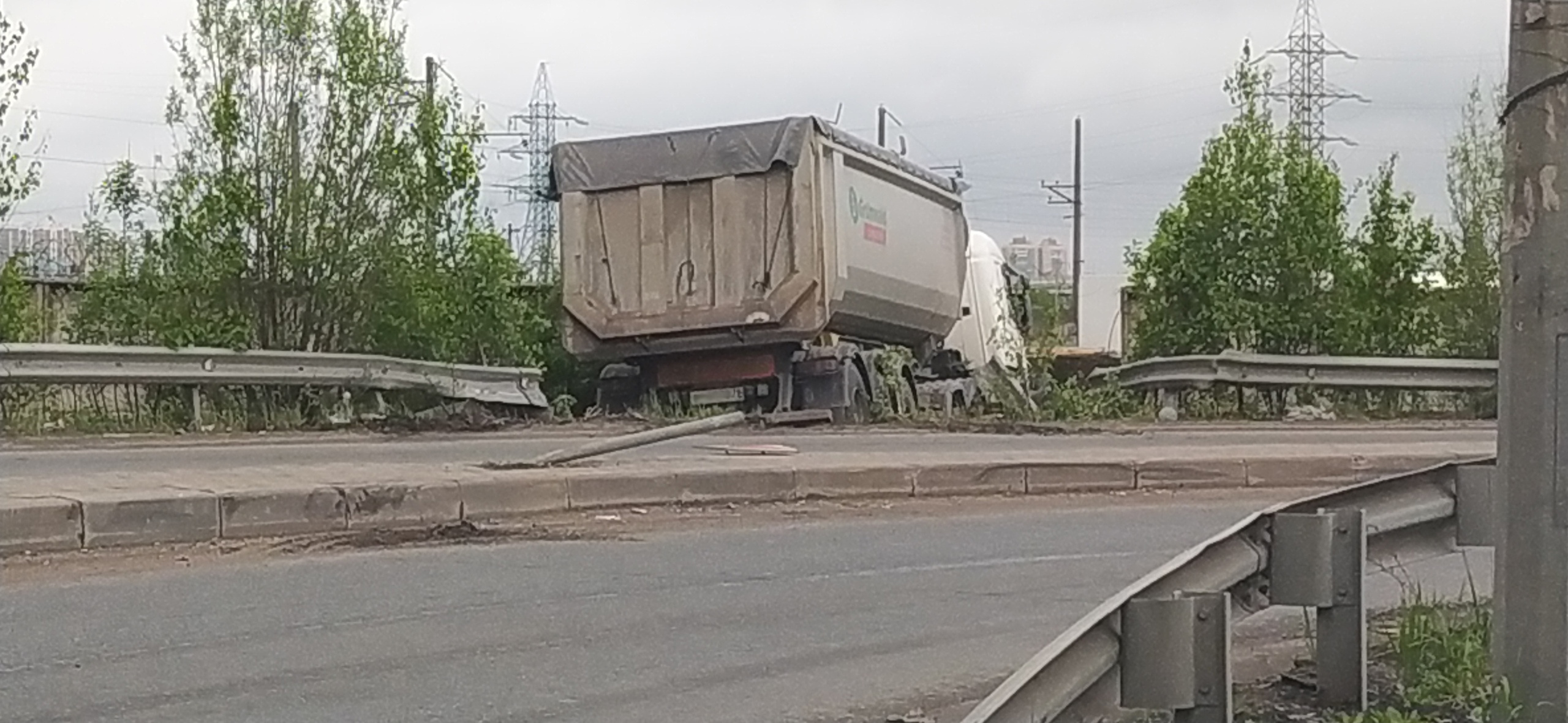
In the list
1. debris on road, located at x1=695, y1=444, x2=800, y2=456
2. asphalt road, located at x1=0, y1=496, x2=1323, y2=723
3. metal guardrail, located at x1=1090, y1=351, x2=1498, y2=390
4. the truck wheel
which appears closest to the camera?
asphalt road, located at x1=0, y1=496, x2=1323, y2=723

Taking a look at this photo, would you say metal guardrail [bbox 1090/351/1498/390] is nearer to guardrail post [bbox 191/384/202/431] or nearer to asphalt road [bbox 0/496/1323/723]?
guardrail post [bbox 191/384/202/431]

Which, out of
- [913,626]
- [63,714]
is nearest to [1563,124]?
[913,626]

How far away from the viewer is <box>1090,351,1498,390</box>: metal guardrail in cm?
2014

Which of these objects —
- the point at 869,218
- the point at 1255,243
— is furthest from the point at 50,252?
the point at 1255,243

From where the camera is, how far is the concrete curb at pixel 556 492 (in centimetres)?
897

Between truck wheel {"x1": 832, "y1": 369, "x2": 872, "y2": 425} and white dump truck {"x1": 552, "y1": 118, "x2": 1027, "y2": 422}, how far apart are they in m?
0.02

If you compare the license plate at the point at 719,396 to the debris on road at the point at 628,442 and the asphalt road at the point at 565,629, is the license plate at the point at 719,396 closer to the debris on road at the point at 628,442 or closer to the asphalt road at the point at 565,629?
the debris on road at the point at 628,442

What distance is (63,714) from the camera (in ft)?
18.4

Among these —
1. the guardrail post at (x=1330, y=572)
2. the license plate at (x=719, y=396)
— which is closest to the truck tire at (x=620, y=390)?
the license plate at (x=719, y=396)

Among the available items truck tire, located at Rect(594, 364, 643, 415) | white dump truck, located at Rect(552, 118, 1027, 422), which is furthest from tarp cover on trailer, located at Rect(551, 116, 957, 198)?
truck tire, located at Rect(594, 364, 643, 415)

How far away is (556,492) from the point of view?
1069 cm

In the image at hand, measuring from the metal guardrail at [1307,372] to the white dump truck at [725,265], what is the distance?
3.36m

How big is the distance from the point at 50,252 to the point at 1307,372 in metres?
13.5

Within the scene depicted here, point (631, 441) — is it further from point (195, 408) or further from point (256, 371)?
point (195, 408)
